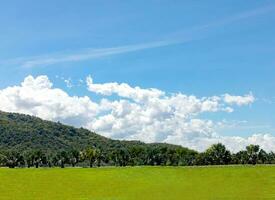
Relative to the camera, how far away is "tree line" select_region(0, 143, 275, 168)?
166 meters

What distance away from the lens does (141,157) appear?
6959 inches

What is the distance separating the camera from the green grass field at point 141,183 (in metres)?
75.1

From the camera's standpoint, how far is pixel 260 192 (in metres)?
78.5

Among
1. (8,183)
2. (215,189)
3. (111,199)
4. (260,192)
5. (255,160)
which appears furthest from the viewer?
(255,160)

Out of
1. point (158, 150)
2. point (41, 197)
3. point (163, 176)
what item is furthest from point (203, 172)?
point (158, 150)

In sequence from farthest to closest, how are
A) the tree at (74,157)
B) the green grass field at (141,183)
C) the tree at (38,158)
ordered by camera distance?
1. the tree at (74,157)
2. the tree at (38,158)
3. the green grass field at (141,183)

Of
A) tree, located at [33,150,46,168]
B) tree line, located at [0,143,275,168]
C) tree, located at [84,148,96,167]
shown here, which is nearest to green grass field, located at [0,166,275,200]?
tree, located at [84,148,96,167]

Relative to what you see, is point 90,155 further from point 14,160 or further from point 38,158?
point 14,160

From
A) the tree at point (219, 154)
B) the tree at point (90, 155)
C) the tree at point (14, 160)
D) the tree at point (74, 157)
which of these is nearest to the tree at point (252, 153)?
the tree at point (219, 154)

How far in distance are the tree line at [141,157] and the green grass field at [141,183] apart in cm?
5658

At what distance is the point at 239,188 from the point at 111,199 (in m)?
26.7

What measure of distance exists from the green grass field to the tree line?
186 ft

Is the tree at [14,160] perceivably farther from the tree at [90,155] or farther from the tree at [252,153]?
the tree at [252,153]

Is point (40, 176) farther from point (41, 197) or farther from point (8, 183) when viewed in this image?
point (41, 197)
